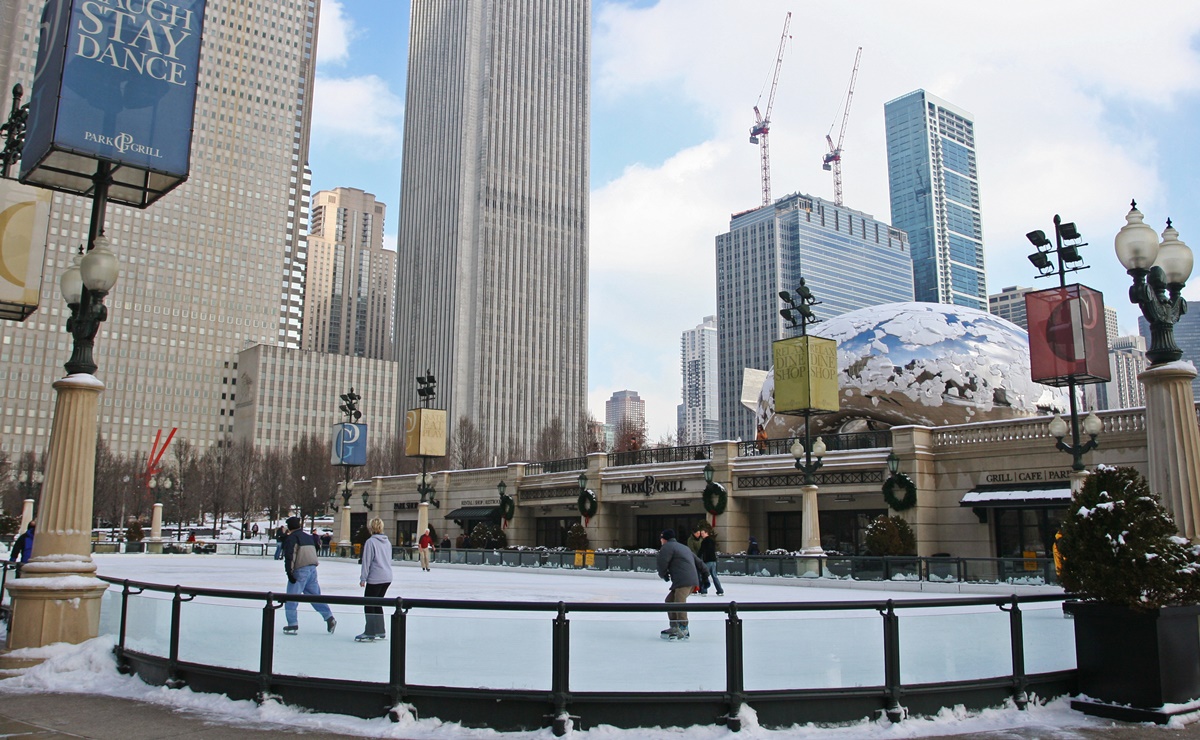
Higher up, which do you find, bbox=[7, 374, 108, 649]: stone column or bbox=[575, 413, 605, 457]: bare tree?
bbox=[575, 413, 605, 457]: bare tree

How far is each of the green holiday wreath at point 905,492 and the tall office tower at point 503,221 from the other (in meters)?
115

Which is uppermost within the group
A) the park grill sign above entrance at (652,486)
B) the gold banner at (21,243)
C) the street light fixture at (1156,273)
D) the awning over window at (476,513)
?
the gold banner at (21,243)

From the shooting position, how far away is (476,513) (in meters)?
50.4

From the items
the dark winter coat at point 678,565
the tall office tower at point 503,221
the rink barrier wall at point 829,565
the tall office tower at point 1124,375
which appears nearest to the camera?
the dark winter coat at point 678,565

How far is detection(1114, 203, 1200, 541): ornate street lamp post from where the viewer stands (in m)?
9.46

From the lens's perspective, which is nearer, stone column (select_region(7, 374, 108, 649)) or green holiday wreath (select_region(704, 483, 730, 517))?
stone column (select_region(7, 374, 108, 649))

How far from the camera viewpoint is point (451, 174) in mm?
155750

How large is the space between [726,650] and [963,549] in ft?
88.4

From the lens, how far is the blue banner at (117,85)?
11.4 metres

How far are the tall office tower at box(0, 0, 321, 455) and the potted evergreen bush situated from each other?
154858mm

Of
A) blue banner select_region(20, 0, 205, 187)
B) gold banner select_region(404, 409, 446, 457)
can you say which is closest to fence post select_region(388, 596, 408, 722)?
blue banner select_region(20, 0, 205, 187)

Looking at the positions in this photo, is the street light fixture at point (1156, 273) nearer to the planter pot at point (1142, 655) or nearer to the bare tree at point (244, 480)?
the planter pot at point (1142, 655)

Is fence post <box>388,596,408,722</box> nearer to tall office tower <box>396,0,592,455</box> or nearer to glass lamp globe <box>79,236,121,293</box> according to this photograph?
glass lamp globe <box>79,236,121,293</box>

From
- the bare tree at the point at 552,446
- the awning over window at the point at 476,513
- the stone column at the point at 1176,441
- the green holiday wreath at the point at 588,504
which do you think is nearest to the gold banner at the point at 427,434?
the green holiday wreath at the point at 588,504
